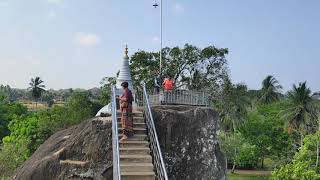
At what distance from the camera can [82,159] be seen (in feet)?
46.7

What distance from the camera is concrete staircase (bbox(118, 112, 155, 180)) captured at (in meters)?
11.7

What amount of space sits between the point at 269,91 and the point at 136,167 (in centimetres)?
6417

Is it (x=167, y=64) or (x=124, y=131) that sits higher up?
(x=167, y=64)

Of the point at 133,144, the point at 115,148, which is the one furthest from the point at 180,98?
the point at 115,148

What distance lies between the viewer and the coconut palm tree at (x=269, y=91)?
72438 millimetres

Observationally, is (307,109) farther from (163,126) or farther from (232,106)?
(163,126)

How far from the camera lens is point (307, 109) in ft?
151

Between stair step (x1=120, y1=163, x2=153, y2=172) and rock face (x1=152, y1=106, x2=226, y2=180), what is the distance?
2.59 metres

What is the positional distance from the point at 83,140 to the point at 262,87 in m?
64.4

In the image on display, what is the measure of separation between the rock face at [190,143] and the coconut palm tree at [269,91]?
5856 centimetres

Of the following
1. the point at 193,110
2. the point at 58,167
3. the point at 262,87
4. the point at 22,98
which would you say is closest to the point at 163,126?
the point at 193,110

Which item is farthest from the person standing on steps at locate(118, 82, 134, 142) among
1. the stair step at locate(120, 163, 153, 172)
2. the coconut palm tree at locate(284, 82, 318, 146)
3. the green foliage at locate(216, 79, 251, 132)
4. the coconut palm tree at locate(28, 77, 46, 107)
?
the coconut palm tree at locate(28, 77, 46, 107)

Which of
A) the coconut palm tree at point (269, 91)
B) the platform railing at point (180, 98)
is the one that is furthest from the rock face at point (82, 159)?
the coconut palm tree at point (269, 91)

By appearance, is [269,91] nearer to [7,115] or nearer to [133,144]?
[7,115]
